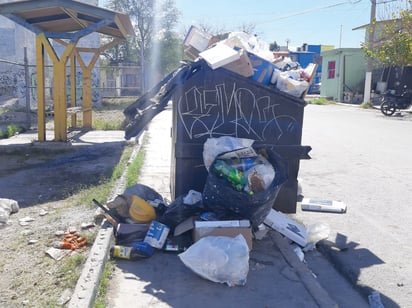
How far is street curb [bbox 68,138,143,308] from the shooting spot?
3.14 meters

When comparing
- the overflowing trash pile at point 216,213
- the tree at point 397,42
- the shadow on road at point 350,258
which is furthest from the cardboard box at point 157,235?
the tree at point 397,42

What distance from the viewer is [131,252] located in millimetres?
4035

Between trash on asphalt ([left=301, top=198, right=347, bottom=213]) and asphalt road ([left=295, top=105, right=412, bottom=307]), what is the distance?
0.24ft

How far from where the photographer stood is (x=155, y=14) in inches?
Result: 1441

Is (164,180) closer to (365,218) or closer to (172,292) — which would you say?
(365,218)

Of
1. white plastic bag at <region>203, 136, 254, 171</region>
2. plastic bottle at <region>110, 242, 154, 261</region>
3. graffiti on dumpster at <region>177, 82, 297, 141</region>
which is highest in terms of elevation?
graffiti on dumpster at <region>177, 82, 297, 141</region>

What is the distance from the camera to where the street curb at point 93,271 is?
124 inches

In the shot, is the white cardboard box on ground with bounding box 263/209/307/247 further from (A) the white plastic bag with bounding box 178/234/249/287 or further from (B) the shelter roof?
(B) the shelter roof

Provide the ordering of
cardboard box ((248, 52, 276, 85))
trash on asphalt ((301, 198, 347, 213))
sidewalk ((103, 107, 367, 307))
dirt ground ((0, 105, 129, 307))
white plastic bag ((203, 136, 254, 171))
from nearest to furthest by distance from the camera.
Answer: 1. sidewalk ((103, 107, 367, 307))
2. dirt ground ((0, 105, 129, 307))
3. white plastic bag ((203, 136, 254, 171))
4. cardboard box ((248, 52, 276, 85))
5. trash on asphalt ((301, 198, 347, 213))

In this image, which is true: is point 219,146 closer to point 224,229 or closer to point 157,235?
point 224,229

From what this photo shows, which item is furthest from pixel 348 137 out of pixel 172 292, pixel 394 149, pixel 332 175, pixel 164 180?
pixel 172 292

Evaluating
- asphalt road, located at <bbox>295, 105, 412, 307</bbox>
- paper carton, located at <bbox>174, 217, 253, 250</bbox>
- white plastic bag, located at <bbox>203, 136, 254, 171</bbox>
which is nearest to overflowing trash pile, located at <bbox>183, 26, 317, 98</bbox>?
white plastic bag, located at <bbox>203, 136, 254, 171</bbox>

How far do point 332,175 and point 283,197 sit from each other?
3.06m

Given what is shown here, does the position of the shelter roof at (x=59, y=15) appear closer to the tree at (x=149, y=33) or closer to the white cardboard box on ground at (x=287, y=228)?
the white cardboard box on ground at (x=287, y=228)
